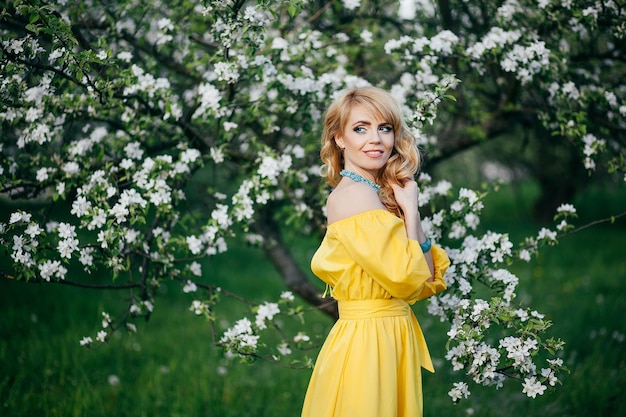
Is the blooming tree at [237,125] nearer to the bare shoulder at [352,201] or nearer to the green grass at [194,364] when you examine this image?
the bare shoulder at [352,201]

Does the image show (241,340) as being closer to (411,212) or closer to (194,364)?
(411,212)

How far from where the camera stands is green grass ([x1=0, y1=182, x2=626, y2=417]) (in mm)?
4023

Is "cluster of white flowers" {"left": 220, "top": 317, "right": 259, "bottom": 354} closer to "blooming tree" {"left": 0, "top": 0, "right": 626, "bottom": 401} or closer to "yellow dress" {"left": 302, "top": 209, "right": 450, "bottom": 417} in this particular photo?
"blooming tree" {"left": 0, "top": 0, "right": 626, "bottom": 401}

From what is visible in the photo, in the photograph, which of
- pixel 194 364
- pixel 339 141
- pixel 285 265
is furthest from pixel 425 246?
pixel 194 364

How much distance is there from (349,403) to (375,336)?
0.95 feet

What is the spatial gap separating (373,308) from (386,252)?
0.30m

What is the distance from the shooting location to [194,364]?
16.5 feet

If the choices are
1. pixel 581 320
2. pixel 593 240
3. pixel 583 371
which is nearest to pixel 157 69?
pixel 583 371

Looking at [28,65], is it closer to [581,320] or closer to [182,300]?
[182,300]

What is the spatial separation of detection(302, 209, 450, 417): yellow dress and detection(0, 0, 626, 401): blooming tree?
0.28 m

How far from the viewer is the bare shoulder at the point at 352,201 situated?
246 centimetres

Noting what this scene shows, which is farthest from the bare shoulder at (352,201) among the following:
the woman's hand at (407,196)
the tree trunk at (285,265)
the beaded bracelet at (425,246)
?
the tree trunk at (285,265)

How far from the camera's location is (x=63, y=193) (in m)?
3.25

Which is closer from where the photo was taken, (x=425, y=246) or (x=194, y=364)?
(x=425, y=246)
